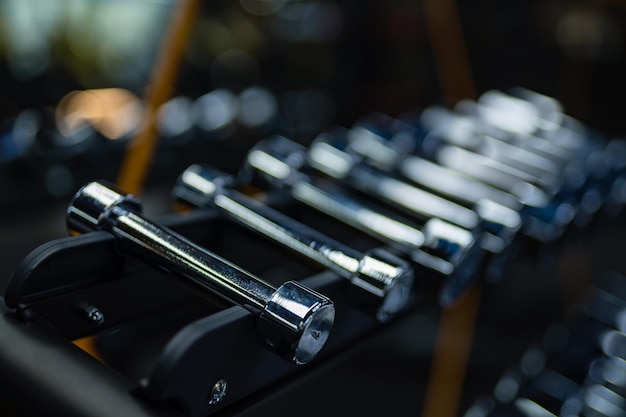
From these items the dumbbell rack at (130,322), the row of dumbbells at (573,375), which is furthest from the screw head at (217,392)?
the row of dumbbells at (573,375)

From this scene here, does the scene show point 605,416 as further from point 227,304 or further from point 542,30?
point 542,30

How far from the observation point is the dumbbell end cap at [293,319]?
302 mm

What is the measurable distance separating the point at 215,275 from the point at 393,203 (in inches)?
9.4

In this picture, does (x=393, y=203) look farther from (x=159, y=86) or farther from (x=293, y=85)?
(x=293, y=85)

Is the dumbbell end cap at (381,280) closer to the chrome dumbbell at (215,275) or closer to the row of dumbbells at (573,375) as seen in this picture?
the chrome dumbbell at (215,275)

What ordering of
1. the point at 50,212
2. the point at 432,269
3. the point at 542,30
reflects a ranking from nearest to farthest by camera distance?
the point at 432,269 → the point at 50,212 → the point at 542,30

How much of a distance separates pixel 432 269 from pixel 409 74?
38.5 inches

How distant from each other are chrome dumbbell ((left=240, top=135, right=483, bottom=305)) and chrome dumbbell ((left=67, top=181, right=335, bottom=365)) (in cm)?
14

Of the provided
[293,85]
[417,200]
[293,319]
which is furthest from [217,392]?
[293,85]

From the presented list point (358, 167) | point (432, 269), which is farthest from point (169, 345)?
point (358, 167)

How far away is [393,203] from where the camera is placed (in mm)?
539

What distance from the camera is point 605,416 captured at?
0.58m

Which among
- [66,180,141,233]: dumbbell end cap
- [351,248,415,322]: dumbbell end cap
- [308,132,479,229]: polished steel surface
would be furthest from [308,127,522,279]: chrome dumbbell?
[66,180,141,233]: dumbbell end cap

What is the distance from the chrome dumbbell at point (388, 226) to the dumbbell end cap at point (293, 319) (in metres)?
0.14
